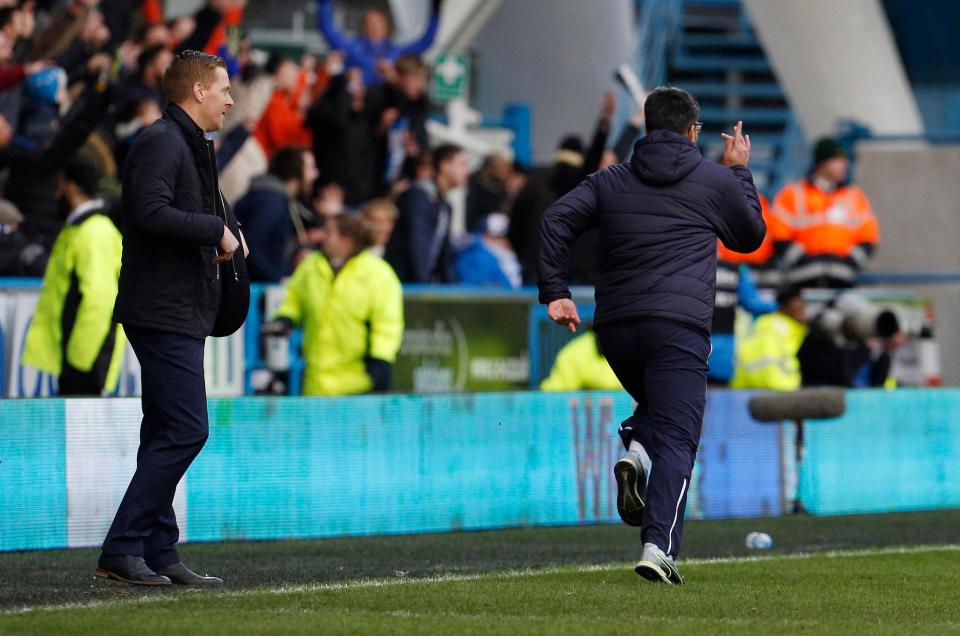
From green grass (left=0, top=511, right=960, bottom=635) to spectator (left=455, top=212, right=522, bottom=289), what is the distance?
5451 millimetres

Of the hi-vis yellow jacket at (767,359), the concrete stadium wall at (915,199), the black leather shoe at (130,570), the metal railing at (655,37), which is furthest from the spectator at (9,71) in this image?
the metal railing at (655,37)

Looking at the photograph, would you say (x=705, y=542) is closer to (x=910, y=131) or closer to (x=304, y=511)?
(x=304, y=511)

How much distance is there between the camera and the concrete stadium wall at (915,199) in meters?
20.6

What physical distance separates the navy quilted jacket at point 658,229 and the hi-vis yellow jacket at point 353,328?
4023mm

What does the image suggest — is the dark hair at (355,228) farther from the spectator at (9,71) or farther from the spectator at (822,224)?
the spectator at (822,224)

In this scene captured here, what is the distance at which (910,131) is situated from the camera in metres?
22.2

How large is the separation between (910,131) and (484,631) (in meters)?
16.0

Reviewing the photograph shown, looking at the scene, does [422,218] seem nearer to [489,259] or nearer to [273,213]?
[489,259]

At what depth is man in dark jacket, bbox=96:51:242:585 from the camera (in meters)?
8.30

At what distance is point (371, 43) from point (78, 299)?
26.7 feet

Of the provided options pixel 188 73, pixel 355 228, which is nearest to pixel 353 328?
pixel 355 228

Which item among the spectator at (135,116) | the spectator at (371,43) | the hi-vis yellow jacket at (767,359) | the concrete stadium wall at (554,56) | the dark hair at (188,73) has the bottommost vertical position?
the hi-vis yellow jacket at (767,359)

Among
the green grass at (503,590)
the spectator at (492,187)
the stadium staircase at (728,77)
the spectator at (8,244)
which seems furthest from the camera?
the stadium staircase at (728,77)

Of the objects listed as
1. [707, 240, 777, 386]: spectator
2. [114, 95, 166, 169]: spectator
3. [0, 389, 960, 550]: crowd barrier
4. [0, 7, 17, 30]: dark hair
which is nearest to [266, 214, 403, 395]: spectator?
[0, 389, 960, 550]: crowd barrier
